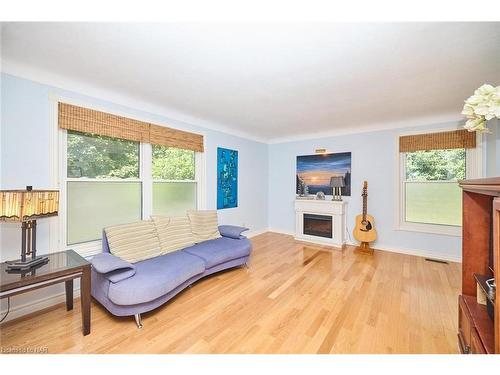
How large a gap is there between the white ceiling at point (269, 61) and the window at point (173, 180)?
2.37 ft

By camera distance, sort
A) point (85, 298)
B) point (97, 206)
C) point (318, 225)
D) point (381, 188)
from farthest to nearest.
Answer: point (318, 225), point (381, 188), point (97, 206), point (85, 298)

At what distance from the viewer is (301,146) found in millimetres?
4781

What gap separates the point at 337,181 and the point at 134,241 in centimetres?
361

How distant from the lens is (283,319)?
1884mm

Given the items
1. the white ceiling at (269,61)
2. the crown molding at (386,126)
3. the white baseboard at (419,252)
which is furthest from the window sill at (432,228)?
the white ceiling at (269,61)

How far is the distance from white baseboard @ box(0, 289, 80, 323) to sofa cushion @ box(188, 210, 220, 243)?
145cm

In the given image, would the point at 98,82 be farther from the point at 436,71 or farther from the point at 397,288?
the point at 397,288

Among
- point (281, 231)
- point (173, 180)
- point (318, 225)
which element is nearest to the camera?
point (173, 180)

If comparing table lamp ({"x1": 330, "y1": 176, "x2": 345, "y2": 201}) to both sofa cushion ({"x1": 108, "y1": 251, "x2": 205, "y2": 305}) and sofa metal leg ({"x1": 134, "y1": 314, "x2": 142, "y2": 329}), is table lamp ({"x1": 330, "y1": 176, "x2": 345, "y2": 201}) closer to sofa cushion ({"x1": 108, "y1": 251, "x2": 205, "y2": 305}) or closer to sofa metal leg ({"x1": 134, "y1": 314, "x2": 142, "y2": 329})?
sofa cushion ({"x1": 108, "y1": 251, "x2": 205, "y2": 305})

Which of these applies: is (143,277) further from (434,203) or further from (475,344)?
(434,203)

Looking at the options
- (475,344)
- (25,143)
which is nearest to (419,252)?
(475,344)

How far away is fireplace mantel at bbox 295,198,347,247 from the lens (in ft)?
13.3

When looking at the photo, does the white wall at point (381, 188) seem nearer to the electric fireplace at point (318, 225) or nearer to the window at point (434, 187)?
the window at point (434, 187)
